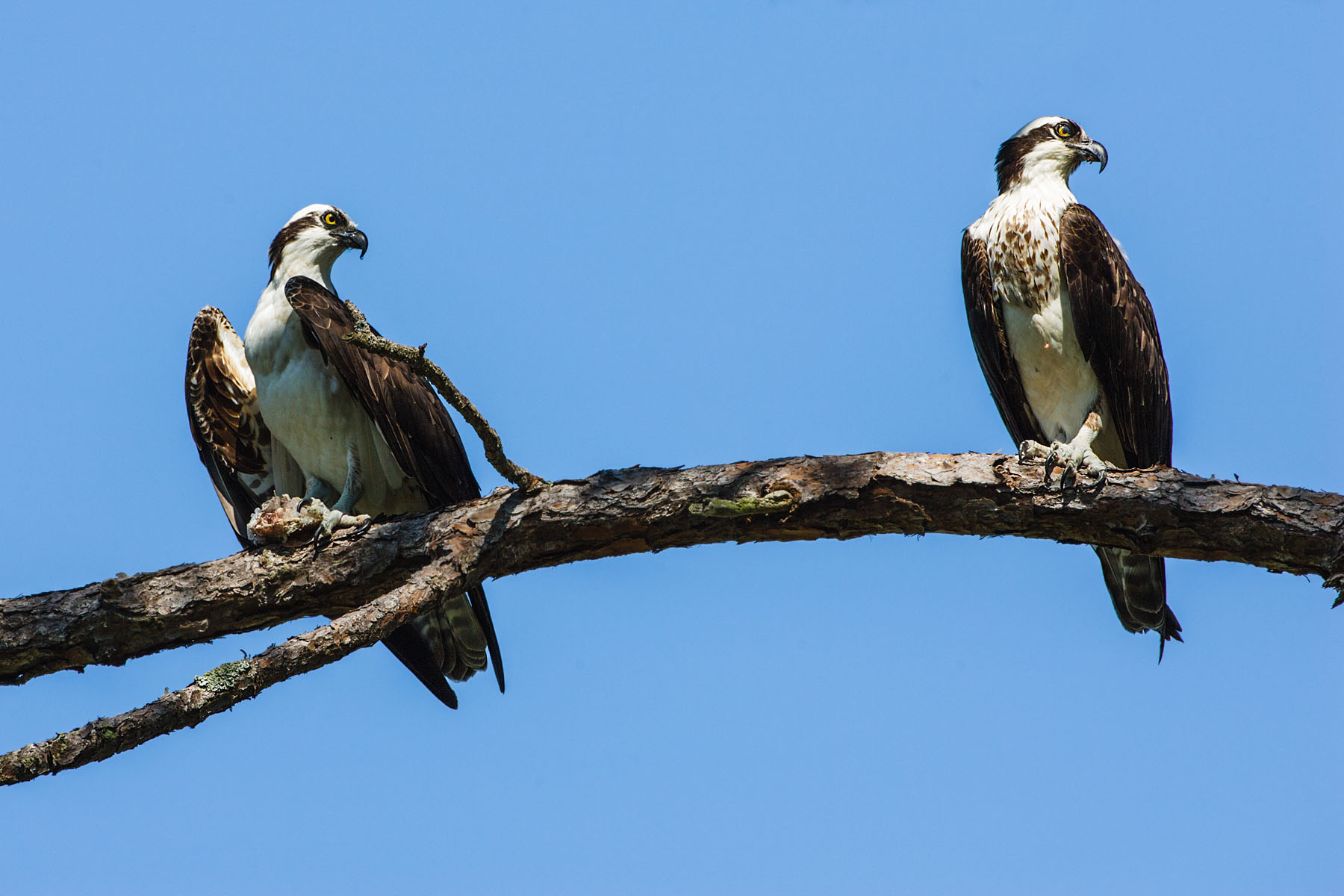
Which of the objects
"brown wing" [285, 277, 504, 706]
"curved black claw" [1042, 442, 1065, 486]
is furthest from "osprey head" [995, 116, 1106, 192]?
"brown wing" [285, 277, 504, 706]

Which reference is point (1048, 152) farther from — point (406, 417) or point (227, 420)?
point (227, 420)

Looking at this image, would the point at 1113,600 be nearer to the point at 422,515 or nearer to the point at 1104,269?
the point at 1104,269

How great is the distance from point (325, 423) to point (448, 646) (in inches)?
53.6

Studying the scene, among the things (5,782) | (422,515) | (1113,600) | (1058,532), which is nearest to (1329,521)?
(1058,532)

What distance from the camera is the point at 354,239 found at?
7.06 metres

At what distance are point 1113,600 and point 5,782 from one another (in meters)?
4.94

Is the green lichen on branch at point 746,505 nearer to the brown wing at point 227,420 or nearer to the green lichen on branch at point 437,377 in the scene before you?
the green lichen on branch at point 437,377

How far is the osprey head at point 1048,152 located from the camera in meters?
7.10

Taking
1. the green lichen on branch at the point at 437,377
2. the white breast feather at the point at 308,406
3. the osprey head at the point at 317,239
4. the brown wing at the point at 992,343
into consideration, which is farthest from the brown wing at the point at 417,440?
the brown wing at the point at 992,343


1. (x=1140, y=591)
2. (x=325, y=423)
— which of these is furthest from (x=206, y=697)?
(x=1140, y=591)

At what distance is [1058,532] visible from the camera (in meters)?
4.92

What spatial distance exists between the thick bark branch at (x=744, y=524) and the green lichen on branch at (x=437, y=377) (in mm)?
440

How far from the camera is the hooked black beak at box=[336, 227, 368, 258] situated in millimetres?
7043

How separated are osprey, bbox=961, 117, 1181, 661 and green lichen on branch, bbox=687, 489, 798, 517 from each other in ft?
5.93
